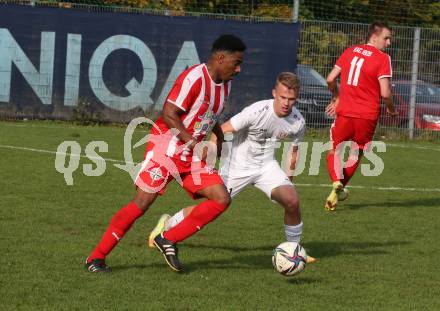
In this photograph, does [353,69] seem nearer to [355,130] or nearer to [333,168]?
[355,130]

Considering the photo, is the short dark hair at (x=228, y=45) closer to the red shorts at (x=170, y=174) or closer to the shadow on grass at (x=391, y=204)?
the red shorts at (x=170, y=174)

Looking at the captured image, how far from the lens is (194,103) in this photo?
768 cm

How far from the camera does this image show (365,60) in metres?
11.9

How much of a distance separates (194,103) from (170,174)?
584mm

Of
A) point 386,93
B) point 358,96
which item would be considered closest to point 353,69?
point 358,96

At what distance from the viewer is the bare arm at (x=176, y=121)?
750 cm

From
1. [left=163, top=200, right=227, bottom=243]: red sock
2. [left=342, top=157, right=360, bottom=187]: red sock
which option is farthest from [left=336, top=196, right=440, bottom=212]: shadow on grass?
[left=163, top=200, right=227, bottom=243]: red sock

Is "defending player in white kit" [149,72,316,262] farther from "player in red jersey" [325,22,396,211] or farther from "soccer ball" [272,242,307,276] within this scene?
"player in red jersey" [325,22,396,211]

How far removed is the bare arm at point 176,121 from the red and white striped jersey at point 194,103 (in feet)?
0.13

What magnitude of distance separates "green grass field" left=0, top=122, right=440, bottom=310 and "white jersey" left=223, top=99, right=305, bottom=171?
0.84 meters

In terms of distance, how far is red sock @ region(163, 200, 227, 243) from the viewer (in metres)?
7.87

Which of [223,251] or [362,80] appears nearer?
[223,251]

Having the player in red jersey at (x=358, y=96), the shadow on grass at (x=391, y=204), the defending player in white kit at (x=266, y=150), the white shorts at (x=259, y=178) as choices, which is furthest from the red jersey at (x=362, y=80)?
the white shorts at (x=259, y=178)

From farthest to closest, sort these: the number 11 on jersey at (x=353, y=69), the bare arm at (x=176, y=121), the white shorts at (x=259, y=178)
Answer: the number 11 on jersey at (x=353, y=69)
the white shorts at (x=259, y=178)
the bare arm at (x=176, y=121)
